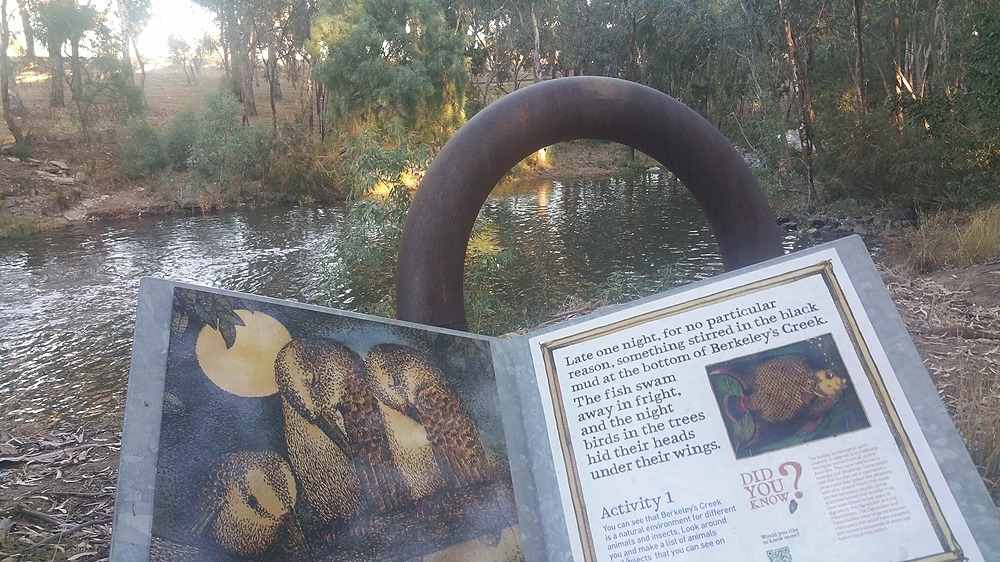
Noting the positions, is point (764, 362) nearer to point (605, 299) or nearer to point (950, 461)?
point (950, 461)

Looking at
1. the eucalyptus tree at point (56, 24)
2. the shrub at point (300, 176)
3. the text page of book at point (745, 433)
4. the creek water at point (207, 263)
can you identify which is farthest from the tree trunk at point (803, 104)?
the eucalyptus tree at point (56, 24)

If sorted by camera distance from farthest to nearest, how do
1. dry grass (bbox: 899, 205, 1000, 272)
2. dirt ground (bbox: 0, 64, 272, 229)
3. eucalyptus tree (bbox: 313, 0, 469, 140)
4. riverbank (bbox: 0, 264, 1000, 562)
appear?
1. eucalyptus tree (bbox: 313, 0, 469, 140)
2. dirt ground (bbox: 0, 64, 272, 229)
3. dry grass (bbox: 899, 205, 1000, 272)
4. riverbank (bbox: 0, 264, 1000, 562)

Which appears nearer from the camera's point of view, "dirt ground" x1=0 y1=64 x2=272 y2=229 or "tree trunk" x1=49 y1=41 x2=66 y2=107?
"dirt ground" x1=0 y1=64 x2=272 y2=229

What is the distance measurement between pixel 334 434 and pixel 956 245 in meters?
6.52

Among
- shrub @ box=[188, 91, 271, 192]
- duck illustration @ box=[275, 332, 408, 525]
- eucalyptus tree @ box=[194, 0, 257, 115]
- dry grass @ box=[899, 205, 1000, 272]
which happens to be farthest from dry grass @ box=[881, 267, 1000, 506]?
eucalyptus tree @ box=[194, 0, 257, 115]

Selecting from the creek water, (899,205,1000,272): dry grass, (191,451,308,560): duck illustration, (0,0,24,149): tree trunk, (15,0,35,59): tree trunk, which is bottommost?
(191,451,308,560): duck illustration

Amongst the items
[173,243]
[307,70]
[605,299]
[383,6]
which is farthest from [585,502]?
[307,70]

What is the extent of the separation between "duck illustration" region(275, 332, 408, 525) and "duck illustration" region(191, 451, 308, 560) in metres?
0.04

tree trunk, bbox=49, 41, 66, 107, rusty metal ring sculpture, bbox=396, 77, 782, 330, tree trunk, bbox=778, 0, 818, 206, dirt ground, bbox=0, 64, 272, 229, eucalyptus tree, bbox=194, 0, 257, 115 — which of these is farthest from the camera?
eucalyptus tree, bbox=194, 0, 257, 115

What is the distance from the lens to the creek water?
6449 millimetres

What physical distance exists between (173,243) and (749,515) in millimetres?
12908

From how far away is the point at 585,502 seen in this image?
4.33ft

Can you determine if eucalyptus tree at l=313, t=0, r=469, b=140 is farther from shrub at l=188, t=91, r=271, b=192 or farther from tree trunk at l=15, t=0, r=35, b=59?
tree trunk at l=15, t=0, r=35, b=59

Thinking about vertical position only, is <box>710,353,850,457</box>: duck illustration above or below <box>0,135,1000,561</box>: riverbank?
below
